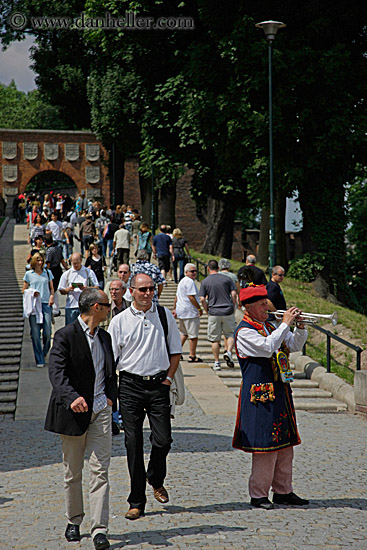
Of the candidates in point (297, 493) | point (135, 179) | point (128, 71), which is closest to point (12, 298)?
point (128, 71)

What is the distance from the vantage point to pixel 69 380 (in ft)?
19.2

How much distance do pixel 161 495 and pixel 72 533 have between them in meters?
1.10

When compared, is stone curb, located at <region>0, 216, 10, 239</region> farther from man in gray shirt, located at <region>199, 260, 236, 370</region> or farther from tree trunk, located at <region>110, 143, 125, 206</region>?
man in gray shirt, located at <region>199, 260, 236, 370</region>

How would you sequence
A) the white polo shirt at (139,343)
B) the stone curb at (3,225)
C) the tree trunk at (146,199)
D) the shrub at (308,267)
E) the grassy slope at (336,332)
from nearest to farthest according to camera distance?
1. the white polo shirt at (139,343)
2. the grassy slope at (336,332)
3. the shrub at (308,267)
4. the tree trunk at (146,199)
5. the stone curb at (3,225)

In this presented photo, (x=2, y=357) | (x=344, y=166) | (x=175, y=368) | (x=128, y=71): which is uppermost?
(x=128, y=71)

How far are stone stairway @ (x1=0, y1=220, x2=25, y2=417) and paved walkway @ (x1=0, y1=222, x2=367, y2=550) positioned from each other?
5.07ft

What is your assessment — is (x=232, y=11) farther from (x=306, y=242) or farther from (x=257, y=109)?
(x=306, y=242)

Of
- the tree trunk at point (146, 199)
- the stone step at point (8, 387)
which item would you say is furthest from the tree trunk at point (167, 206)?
the stone step at point (8, 387)

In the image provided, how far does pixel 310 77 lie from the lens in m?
21.9

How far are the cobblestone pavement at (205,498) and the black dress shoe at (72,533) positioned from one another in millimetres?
50

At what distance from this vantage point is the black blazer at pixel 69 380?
578cm

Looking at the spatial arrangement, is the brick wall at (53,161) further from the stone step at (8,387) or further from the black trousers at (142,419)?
the black trousers at (142,419)

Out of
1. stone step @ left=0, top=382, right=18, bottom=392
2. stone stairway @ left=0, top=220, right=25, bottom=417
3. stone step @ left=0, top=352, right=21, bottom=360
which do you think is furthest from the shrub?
stone step @ left=0, top=382, right=18, bottom=392

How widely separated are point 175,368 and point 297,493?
5.18 feet
